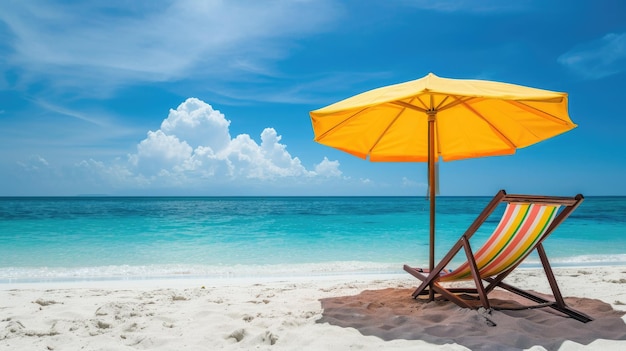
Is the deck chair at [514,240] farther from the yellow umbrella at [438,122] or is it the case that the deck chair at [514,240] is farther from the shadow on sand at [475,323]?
the yellow umbrella at [438,122]

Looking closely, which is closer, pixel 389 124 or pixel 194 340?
pixel 194 340

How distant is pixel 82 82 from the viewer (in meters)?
22.0

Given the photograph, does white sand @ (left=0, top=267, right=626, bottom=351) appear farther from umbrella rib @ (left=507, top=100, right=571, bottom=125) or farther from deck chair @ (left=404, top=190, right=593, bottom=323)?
umbrella rib @ (left=507, top=100, right=571, bottom=125)

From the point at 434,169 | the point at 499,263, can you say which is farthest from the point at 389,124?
the point at 499,263

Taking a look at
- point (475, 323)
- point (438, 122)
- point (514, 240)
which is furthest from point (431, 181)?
point (475, 323)

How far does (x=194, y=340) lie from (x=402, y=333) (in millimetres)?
1336

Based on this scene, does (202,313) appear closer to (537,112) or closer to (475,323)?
(475,323)

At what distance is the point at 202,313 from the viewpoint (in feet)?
10.1

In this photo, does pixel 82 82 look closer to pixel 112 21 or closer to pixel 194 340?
pixel 112 21

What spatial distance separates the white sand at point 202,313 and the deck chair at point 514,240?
1.65 ft

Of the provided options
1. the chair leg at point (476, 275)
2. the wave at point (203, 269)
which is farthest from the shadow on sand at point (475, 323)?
the wave at point (203, 269)

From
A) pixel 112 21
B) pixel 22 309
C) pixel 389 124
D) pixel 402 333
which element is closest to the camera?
pixel 402 333

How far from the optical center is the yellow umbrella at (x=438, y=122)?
2.87 meters

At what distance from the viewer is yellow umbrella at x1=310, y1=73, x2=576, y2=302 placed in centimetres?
287
